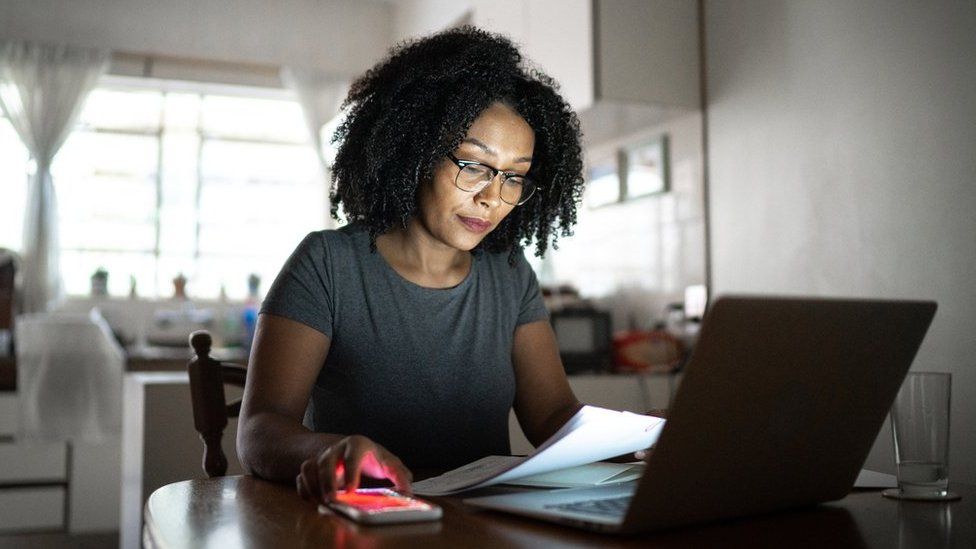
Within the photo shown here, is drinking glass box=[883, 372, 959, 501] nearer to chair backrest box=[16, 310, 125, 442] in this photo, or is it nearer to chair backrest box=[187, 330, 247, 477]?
chair backrest box=[187, 330, 247, 477]

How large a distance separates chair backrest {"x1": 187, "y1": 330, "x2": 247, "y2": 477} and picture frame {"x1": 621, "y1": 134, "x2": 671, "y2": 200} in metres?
2.17

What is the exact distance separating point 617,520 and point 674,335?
2517 mm

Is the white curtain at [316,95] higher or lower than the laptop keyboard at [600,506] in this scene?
higher

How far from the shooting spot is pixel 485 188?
1.27 metres

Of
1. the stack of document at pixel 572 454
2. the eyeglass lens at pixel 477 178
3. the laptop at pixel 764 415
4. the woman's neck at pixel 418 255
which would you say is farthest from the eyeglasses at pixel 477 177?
the laptop at pixel 764 415

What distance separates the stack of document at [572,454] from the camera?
2.49 feet

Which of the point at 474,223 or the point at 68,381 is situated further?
the point at 68,381

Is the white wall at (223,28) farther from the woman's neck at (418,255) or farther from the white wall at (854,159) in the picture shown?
the woman's neck at (418,255)

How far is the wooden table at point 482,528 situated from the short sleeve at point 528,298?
0.65m

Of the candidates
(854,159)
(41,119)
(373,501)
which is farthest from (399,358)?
(41,119)

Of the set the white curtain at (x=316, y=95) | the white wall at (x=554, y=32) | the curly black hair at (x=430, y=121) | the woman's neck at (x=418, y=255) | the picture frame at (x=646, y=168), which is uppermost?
the white curtain at (x=316, y=95)

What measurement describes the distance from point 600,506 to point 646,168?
2737mm

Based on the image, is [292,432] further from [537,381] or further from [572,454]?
[537,381]

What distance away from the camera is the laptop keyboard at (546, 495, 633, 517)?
68cm
